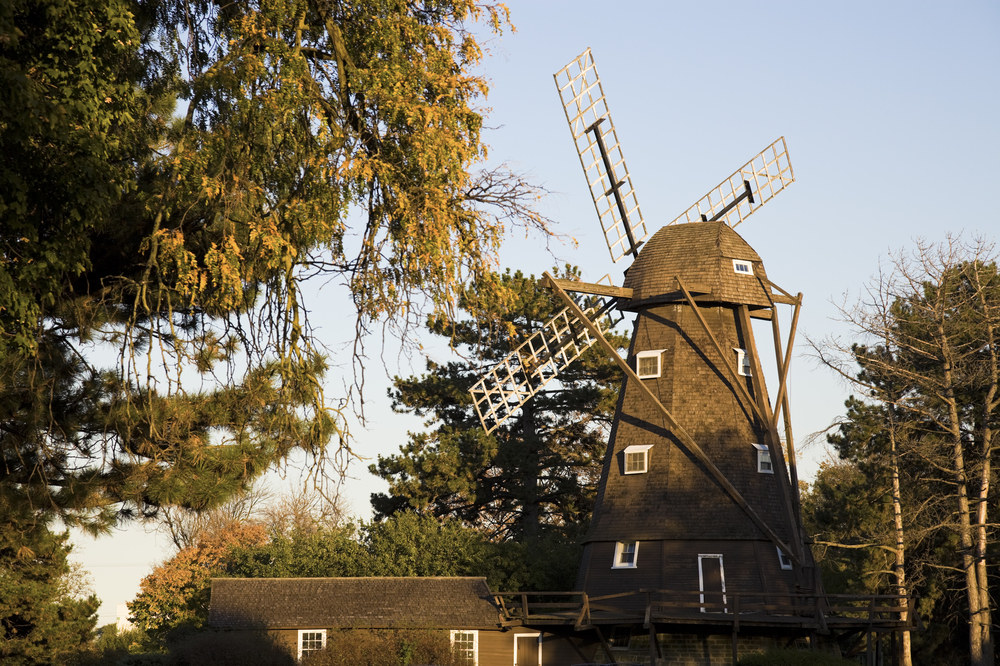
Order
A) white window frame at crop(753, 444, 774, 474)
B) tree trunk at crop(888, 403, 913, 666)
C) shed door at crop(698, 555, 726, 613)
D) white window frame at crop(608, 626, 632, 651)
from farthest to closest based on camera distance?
tree trunk at crop(888, 403, 913, 666), white window frame at crop(753, 444, 774, 474), white window frame at crop(608, 626, 632, 651), shed door at crop(698, 555, 726, 613)

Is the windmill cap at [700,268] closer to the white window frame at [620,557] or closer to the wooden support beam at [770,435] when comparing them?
the wooden support beam at [770,435]

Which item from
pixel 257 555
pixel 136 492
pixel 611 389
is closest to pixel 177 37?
pixel 136 492

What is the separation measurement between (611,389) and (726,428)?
54.8 feet

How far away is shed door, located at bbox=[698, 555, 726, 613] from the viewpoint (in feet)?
83.1

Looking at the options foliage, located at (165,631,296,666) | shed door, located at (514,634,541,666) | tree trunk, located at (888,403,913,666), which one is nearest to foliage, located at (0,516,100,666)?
foliage, located at (165,631,296,666)

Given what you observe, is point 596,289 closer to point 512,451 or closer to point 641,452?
point 641,452

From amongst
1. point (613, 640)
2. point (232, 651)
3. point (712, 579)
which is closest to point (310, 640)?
point (232, 651)

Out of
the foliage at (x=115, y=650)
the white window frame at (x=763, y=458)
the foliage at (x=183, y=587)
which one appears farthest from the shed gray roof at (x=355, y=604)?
the white window frame at (x=763, y=458)

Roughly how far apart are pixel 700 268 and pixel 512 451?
16.1 m

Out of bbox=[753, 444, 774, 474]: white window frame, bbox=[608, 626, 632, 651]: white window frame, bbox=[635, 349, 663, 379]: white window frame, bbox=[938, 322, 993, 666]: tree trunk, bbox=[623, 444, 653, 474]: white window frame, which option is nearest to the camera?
bbox=[608, 626, 632, 651]: white window frame

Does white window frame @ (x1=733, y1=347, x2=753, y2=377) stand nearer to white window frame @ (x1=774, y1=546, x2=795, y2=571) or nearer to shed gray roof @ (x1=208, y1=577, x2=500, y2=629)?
white window frame @ (x1=774, y1=546, x2=795, y2=571)

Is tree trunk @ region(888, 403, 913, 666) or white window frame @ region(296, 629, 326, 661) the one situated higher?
tree trunk @ region(888, 403, 913, 666)

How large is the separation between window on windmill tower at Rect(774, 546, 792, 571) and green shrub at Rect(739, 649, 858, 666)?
3773 millimetres

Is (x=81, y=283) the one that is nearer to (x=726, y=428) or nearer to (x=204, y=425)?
(x=204, y=425)
